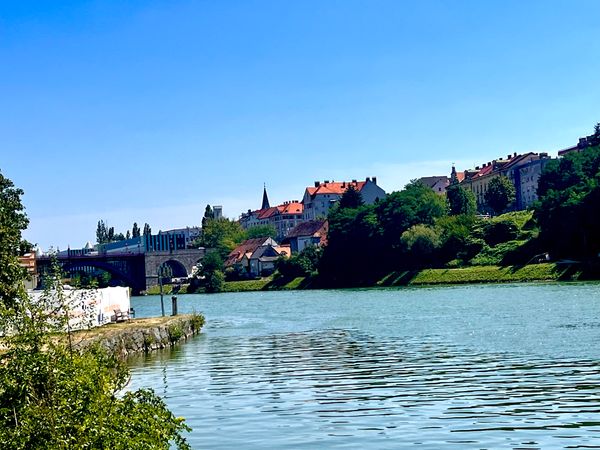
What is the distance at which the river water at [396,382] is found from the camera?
71.0 ft

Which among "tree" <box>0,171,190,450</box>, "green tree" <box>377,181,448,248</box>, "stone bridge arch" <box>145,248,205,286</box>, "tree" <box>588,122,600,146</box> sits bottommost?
"tree" <box>0,171,190,450</box>

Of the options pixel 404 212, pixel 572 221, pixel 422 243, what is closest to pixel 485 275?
pixel 572 221

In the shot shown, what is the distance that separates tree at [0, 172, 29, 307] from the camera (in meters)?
39.5

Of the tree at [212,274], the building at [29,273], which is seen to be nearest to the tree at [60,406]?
the building at [29,273]

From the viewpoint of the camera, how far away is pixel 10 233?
42438mm

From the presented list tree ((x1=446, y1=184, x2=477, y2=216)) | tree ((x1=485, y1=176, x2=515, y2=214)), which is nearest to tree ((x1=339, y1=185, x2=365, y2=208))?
tree ((x1=446, y1=184, x2=477, y2=216))

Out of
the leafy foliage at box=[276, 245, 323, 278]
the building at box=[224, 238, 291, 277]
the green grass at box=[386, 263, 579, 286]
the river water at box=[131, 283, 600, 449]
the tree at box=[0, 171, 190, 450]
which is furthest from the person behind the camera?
the building at box=[224, 238, 291, 277]

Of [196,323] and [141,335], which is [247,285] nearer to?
[196,323]

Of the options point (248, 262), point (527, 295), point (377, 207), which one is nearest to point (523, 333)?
point (527, 295)

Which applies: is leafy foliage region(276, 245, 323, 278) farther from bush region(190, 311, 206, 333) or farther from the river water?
the river water

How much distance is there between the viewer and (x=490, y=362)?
3441 cm

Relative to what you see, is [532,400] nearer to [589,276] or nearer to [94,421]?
[94,421]

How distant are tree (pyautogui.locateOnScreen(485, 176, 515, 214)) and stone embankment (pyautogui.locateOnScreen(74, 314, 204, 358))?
12907cm

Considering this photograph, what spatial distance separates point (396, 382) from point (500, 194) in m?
153
